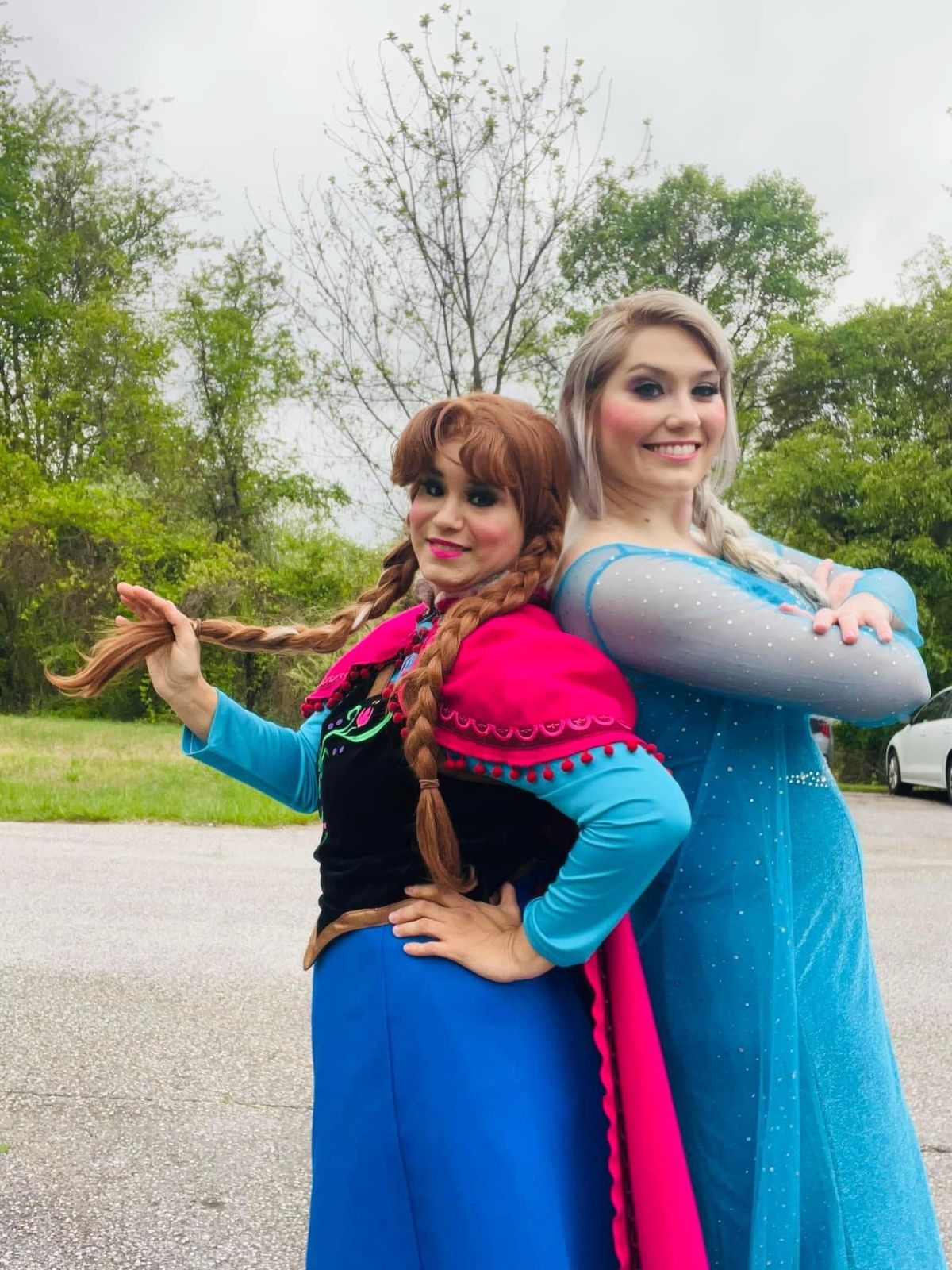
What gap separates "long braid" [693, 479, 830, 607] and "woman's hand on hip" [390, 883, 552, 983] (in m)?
0.57

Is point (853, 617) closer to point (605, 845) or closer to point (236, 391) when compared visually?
point (605, 845)

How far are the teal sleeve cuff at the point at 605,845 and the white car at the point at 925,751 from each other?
1238 cm

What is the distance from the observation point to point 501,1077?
1.40 metres

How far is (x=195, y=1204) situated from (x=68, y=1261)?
0.39 metres

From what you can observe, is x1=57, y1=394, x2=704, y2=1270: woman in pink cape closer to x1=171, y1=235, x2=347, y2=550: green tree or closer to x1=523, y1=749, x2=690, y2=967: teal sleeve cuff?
x1=523, y1=749, x2=690, y2=967: teal sleeve cuff

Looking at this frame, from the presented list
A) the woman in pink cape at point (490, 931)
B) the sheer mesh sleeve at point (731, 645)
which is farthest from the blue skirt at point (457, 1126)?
the sheer mesh sleeve at point (731, 645)

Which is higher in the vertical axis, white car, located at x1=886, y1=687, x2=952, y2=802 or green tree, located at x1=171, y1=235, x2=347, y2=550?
green tree, located at x1=171, y1=235, x2=347, y2=550

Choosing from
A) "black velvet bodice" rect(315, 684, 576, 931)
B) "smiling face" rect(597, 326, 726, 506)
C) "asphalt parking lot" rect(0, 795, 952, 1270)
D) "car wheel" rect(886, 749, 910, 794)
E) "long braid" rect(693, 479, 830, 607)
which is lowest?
"car wheel" rect(886, 749, 910, 794)

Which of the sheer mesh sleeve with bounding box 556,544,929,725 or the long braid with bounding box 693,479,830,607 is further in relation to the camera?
the long braid with bounding box 693,479,830,607

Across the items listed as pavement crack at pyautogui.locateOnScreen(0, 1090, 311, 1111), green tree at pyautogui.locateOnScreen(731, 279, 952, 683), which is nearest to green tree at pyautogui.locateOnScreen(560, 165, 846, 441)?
green tree at pyautogui.locateOnScreen(731, 279, 952, 683)

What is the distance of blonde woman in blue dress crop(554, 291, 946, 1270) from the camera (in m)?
1.44

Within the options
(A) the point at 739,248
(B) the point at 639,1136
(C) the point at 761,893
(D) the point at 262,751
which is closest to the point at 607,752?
(C) the point at 761,893

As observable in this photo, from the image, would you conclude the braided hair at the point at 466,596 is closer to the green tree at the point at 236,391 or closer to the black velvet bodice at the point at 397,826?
the black velvet bodice at the point at 397,826

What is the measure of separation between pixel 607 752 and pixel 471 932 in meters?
0.28
